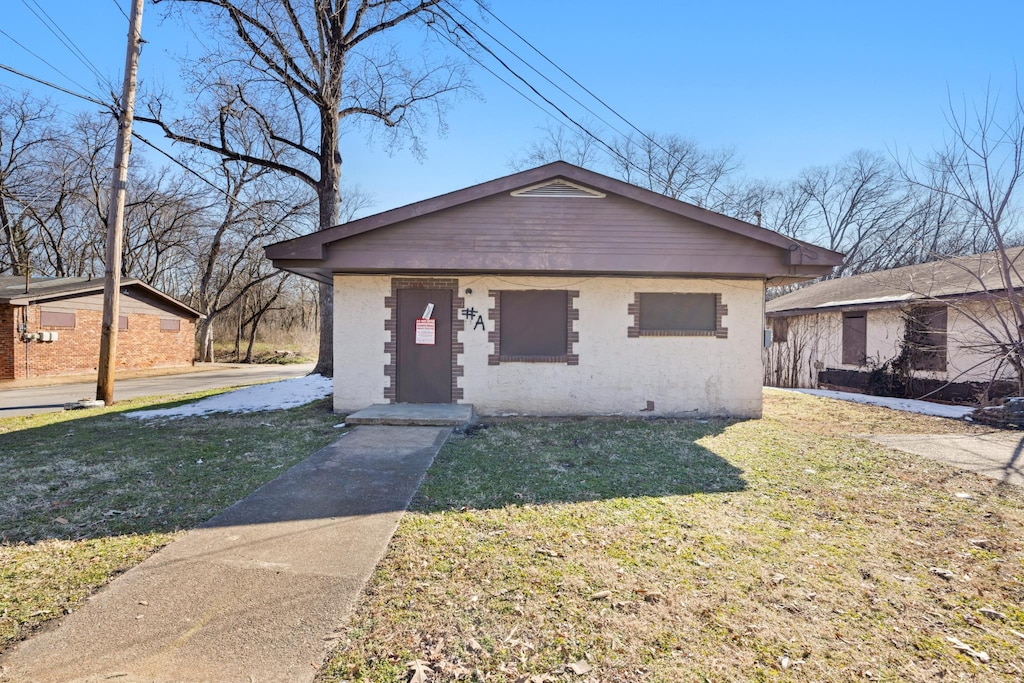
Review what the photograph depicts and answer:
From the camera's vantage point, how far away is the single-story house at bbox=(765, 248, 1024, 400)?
405 inches

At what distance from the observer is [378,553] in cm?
327

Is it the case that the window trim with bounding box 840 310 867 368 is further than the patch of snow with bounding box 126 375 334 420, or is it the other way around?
the window trim with bounding box 840 310 867 368

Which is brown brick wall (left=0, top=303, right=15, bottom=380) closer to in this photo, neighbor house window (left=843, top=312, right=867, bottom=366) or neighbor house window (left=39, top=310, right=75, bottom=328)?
neighbor house window (left=39, top=310, right=75, bottom=328)

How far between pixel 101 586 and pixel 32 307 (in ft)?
65.2

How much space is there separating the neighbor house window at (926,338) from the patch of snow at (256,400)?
1345cm

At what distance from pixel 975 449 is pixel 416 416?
7462mm

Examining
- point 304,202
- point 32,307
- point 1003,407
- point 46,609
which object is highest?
point 304,202

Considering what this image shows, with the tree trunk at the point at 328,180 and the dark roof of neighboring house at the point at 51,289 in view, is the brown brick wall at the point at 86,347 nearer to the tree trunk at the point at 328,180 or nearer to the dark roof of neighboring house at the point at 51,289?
the dark roof of neighboring house at the point at 51,289

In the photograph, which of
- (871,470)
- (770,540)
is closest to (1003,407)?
(871,470)

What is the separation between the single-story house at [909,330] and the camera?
1029 centimetres

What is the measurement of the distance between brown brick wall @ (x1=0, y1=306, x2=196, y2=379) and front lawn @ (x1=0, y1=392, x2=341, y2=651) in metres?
11.2

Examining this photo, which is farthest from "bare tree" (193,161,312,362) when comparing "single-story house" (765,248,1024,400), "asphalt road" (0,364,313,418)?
"single-story house" (765,248,1024,400)

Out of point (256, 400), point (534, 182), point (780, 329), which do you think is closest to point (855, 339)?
point (780, 329)

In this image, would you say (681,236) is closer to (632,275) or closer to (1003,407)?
(632,275)
